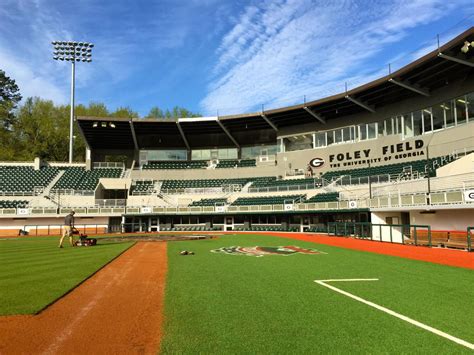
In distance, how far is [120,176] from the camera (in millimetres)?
51500

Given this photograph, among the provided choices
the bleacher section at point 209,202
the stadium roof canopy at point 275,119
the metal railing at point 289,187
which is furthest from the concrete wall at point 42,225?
the metal railing at point 289,187

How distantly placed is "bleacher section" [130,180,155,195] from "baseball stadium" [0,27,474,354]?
27 centimetres

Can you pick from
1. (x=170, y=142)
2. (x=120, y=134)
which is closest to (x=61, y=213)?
(x=120, y=134)

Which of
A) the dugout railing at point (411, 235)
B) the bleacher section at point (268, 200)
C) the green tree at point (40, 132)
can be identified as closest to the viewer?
the dugout railing at point (411, 235)

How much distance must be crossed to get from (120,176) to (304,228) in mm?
28004

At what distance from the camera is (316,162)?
4650 cm

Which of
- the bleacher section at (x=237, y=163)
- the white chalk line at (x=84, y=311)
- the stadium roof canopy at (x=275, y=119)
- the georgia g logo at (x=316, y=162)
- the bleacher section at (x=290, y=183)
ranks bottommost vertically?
the white chalk line at (x=84, y=311)

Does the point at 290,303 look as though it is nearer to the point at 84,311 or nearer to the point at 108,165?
the point at 84,311

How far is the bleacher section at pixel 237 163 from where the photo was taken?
53.0m

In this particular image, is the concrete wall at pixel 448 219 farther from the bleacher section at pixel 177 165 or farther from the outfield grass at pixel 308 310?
the bleacher section at pixel 177 165

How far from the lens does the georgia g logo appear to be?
46.0 m

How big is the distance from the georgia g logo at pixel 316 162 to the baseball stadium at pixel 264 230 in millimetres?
269

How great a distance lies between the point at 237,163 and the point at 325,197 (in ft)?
65.2

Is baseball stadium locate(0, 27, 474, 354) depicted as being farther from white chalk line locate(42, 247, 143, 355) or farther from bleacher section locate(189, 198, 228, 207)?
bleacher section locate(189, 198, 228, 207)
